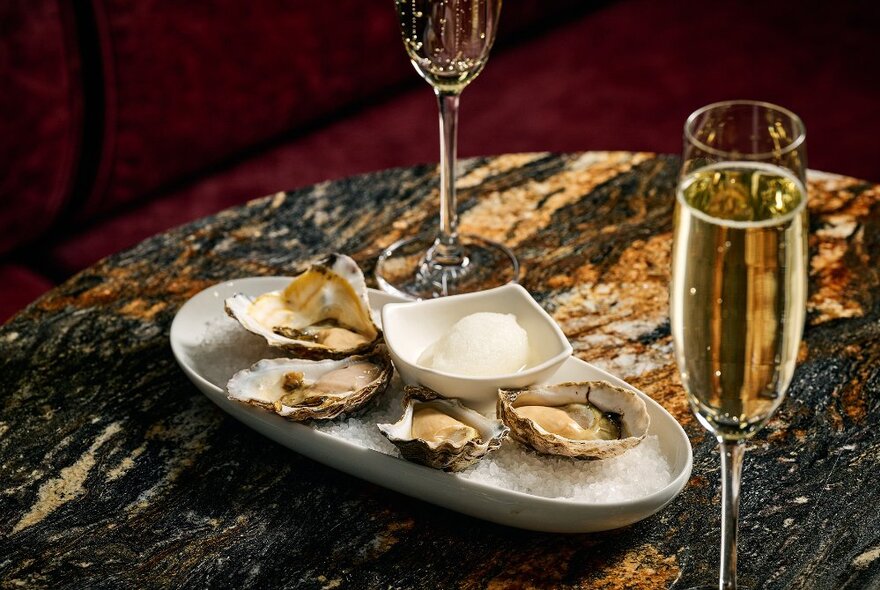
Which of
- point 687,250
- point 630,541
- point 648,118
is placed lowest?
point 648,118

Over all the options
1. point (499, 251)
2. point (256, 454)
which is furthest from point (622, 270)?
point (256, 454)

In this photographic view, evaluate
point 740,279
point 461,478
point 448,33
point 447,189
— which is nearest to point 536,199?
point 447,189

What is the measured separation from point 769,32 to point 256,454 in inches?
70.6

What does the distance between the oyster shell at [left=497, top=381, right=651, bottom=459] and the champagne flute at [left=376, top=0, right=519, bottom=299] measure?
13.5 inches

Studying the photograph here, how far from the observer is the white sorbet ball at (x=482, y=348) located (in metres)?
0.92

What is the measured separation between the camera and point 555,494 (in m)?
0.84

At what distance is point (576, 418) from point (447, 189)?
419mm

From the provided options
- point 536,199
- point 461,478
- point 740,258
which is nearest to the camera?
point 740,258

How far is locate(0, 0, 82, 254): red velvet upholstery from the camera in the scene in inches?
67.8

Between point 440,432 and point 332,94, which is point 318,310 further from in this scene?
point 332,94

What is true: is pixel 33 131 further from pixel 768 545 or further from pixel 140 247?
pixel 768 545

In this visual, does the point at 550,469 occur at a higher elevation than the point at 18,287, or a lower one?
higher

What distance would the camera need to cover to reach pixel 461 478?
0.84 m

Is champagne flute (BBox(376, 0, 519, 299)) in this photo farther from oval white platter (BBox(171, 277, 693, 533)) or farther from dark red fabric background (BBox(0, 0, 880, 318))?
dark red fabric background (BBox(0, 0, 880, 318))
